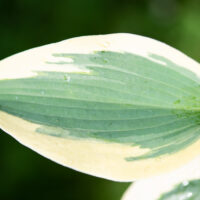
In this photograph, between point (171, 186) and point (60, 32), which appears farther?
point (60, 32)

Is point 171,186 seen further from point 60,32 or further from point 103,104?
point 60,32

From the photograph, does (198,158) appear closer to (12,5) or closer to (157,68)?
(157,68)

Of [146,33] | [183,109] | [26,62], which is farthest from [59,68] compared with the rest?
[146,33]

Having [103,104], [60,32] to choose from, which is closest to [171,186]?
[103,104]

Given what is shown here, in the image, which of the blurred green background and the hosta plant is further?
the blurred green background

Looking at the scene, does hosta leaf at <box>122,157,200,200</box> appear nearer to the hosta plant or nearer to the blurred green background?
the hosta plant

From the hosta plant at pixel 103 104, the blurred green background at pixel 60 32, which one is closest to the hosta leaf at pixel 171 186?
the hosta plant at pixel 103 104

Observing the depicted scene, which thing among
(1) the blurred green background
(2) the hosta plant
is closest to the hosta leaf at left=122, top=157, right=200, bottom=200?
(2) the hosta plant

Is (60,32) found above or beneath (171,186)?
above
